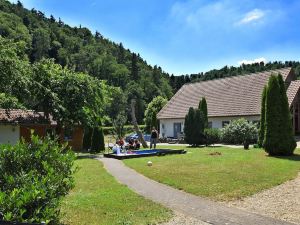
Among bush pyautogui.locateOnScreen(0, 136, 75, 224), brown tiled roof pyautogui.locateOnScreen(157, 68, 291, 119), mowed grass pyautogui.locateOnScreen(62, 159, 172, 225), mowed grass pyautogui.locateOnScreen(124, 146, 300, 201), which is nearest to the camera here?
bush pyautogui.locateOnScreen(0, 136, 75, 224)

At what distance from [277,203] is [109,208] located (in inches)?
174

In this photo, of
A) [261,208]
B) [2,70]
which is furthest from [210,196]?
[2,70]

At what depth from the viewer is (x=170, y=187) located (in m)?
13.0

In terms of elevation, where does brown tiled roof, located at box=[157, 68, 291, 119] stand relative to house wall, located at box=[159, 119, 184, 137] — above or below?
above

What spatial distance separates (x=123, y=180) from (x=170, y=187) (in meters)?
2.51

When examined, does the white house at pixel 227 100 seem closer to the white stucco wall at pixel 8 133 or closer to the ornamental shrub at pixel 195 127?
the ornamental shrub at pixel 195 127

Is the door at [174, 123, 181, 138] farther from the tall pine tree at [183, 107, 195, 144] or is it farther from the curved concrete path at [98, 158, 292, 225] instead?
the curved concrete path at [98, 158, 292, 225]

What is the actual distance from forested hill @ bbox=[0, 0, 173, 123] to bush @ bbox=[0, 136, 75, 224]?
99.9m

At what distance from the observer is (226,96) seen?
45781 millimetres

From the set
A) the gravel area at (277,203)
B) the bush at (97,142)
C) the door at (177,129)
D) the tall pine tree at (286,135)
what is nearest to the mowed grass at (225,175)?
the gravel area at (277,203)

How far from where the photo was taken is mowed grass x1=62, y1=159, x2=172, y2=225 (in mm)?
8828

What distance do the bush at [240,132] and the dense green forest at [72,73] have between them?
10.3 m

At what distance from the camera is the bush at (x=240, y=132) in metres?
34.8

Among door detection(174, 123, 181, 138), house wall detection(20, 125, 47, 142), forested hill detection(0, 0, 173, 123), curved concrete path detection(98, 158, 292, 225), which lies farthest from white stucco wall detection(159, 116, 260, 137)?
forested hill detection(0, 0, 173, 123)
